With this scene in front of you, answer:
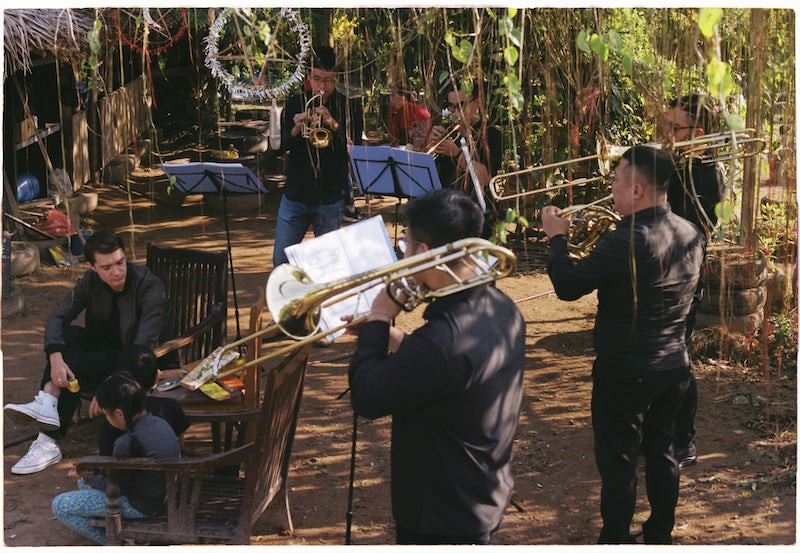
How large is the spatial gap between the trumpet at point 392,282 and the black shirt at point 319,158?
3.34 m

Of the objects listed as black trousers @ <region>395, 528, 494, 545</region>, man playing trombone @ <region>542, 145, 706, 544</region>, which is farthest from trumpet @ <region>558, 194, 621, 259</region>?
black trousers @ <region>395, 528, 494, 545</region>

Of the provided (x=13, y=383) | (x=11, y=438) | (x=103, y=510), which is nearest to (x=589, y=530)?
(x=103, y=510)

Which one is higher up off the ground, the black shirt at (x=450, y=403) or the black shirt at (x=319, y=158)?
the black shirt at (x=319, y=158)

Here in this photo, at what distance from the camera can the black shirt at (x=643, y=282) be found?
3.70 metres

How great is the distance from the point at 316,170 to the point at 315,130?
0.88 ft

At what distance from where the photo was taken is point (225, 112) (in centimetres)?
1393

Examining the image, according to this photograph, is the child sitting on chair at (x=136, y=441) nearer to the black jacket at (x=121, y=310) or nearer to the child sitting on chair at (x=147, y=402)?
the child sitting on chair at (x=147, y=402)

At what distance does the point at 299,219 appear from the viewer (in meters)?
6.69

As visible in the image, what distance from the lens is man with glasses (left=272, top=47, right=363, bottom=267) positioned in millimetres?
6543

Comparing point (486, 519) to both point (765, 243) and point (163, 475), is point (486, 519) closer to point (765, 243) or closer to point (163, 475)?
point (163, 475)

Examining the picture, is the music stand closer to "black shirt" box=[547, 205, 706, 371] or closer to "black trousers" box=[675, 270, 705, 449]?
"black trousers" box=[675, 270, 705, 449]

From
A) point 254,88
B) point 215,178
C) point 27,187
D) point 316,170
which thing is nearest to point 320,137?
point 316,170

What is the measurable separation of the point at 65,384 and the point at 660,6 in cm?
321

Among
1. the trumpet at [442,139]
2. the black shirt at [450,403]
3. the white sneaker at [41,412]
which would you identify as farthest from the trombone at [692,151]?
the white sneaker at [41,412]
